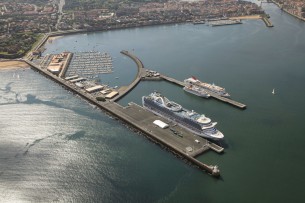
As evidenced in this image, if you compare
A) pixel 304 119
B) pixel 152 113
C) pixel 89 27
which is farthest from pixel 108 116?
pixel 89 27

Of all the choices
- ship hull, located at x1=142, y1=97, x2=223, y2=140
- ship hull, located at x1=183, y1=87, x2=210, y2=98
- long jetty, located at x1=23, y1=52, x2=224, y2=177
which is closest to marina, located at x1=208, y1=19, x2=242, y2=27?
ship hull, located at x1=183, y1=87, x2=210, y2=98

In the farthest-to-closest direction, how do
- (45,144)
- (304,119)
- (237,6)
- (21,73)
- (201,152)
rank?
(237,6) → (21,73) → (304,119) → (45,144) → (201,152)

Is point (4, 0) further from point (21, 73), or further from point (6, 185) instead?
point (6, 185)

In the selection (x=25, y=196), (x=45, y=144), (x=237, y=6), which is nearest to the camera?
(x=25, y=196)

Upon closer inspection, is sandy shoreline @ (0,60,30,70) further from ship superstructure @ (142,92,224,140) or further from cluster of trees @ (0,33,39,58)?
ship superstructure @ (142,92,224,140)

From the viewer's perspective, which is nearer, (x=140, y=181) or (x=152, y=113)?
(x=140, y=181)

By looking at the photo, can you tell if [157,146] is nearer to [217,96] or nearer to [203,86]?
[217,96]

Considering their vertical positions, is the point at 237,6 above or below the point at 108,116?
above
